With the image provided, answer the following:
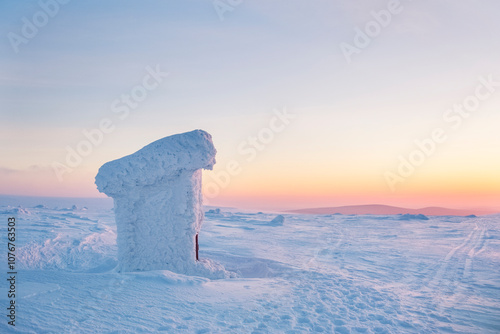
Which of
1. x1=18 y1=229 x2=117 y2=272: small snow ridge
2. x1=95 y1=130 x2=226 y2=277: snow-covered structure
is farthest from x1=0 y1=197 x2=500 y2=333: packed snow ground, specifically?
x1=95 y1=130 x2=226 y2=277: snow-covered structure

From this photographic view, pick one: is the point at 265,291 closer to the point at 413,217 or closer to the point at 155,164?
the point at 155,164

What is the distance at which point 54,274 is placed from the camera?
6926 millimetres

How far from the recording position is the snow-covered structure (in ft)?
32.4

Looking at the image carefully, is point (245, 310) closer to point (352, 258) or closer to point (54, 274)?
point (54, 274)

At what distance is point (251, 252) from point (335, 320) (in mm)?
8468

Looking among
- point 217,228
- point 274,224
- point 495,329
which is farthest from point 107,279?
point 274,224

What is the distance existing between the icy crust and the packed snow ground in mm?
2666

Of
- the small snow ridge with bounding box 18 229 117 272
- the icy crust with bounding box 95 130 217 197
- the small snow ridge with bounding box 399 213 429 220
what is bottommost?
the small snow ridge with bounding box 18 229 117 272

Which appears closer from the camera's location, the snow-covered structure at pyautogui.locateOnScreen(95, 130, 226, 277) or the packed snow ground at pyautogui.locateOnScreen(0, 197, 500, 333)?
the packed snow ground at pyautogui.locateOnScreen(0, 197, 500, 333)

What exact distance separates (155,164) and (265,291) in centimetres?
478

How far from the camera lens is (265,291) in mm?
7625

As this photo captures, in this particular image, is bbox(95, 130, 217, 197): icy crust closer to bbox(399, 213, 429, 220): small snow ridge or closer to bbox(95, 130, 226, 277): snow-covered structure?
bbox(95, 130, 226, 277): snow-covered structure

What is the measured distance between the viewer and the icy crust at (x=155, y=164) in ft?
32.2

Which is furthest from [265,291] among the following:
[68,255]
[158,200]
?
[68,255]
